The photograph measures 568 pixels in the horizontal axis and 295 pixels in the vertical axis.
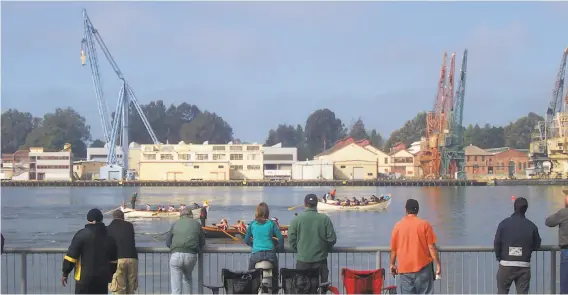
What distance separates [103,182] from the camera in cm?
17738

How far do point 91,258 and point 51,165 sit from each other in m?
181

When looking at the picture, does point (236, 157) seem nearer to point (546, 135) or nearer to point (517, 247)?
point (546, 135)

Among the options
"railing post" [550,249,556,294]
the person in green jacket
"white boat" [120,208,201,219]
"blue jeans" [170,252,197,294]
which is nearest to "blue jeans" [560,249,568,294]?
"railing post" [550,249,556,294]

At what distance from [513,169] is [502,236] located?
179824mm

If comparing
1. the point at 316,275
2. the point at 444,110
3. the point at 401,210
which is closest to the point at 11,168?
the point at 444,110

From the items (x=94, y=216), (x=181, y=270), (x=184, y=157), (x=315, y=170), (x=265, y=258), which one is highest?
(x=184, y=157)

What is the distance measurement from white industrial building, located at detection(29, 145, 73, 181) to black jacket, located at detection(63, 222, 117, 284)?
177 metres

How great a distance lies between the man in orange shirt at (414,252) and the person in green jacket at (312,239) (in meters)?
1.14

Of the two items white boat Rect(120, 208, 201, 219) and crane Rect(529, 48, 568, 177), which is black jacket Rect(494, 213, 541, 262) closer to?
white boat Rect(120, 208, 201, 219)

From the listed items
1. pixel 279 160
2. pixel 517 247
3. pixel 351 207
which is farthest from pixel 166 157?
pixel 517 247

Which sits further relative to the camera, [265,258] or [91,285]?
[265,258]

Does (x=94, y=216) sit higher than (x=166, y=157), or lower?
lower

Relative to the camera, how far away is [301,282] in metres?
13.2

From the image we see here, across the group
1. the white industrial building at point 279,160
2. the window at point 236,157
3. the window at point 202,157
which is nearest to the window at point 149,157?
the window at point 202,157
